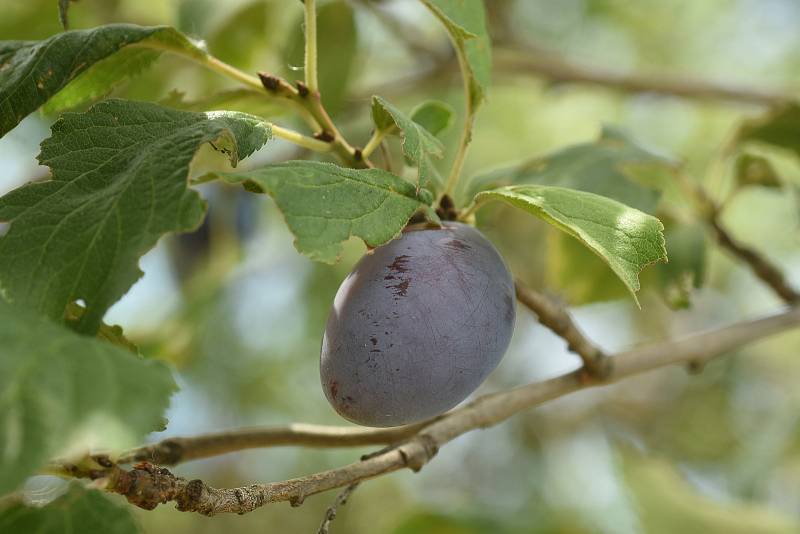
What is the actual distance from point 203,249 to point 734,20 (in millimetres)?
2066

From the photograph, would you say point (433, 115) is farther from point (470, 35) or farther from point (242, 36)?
point (242, 36)

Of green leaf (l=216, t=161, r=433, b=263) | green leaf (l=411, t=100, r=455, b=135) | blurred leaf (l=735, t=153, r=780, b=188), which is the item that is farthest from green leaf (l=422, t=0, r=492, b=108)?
blurred leaf (l=735, t=153, r=780, b=188)

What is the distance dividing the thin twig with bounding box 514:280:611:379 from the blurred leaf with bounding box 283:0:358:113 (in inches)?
25.6

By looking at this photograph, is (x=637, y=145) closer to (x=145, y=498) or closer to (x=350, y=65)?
(x=350, y=65)

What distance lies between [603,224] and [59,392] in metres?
0.39

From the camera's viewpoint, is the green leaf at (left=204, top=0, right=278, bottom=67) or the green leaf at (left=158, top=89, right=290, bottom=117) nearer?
the green leaf at (left=158, top=89, right=290, bottom=117)

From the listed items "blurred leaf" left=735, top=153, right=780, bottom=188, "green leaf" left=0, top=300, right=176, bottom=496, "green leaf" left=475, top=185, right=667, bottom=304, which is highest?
"green leaf" left=0, top=300, right=176, bottom=496

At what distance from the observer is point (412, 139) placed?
0.70 m

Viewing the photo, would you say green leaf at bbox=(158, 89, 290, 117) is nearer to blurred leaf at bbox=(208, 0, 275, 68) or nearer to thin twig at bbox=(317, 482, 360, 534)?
thin twig at bbox=(317, 482, 360, 534)

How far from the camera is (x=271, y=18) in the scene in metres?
1.71

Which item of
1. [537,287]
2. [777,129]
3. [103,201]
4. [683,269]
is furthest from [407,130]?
[537,287]

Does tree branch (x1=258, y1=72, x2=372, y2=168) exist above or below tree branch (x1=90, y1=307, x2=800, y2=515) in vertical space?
above

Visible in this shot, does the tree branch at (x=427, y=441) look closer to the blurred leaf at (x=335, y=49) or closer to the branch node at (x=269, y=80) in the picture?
the branch node at (x=269, y=80)

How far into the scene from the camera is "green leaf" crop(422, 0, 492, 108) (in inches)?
29.4
